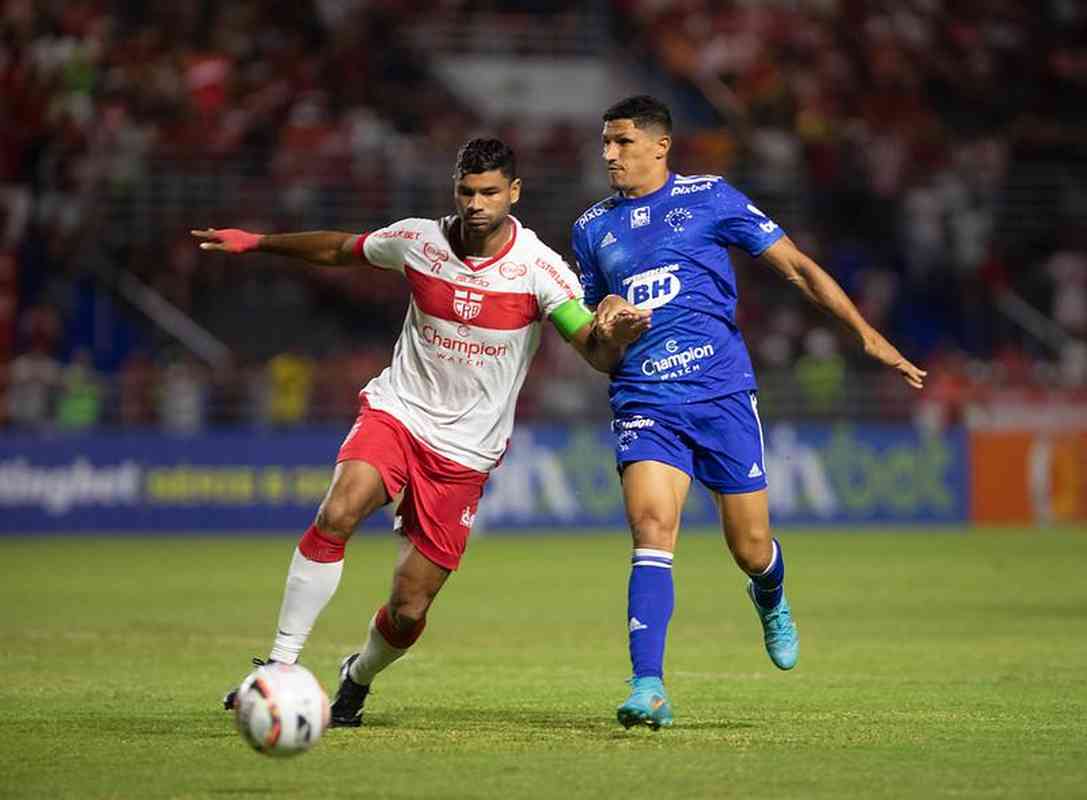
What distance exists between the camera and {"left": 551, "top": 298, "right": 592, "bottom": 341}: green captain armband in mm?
8531

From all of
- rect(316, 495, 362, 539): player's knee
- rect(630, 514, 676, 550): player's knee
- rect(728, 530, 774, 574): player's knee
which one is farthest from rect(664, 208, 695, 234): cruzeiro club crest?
rect(316, 495, 362, 539): player's knee

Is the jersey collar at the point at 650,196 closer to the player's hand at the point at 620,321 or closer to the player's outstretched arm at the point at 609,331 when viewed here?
the player's outstretched arm at the point at 609,331

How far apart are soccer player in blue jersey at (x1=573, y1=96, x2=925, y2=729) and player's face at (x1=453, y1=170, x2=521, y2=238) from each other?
0.66m

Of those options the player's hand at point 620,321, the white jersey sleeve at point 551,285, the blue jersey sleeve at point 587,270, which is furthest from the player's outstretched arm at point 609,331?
the blue jersey sleeve at point 587,270

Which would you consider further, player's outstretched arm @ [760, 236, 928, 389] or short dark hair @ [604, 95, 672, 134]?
short dark hair @ [604, 95, 672, 134]

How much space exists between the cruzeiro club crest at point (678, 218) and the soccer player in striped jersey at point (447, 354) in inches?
22.0

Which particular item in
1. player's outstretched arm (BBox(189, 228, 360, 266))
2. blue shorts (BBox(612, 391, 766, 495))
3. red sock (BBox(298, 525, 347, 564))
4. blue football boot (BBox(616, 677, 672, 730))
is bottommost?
blue football boot (BBox(616, 677, 672, 730))

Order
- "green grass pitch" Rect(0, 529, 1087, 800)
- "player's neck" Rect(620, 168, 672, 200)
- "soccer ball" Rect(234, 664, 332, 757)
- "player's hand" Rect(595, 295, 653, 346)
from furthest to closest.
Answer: "player's neck" Rect(620, 168, 672, 200) → "player's hand" Rect(595, 295, 653, 346) → "soccer ball" Rect(234, 664, 332, 757) → "green grass pitch" Rect(0, 529, 1087, 800)

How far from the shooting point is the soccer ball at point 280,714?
23.3ft

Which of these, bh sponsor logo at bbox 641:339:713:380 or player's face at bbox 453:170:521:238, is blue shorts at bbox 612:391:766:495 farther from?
player's face at bbox 453:170:521:238

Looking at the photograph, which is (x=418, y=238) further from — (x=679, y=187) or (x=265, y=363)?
(x=265, y=363)

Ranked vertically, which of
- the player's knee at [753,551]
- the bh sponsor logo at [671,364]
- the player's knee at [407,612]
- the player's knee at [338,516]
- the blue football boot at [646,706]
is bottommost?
the blue football boot at [646,706]

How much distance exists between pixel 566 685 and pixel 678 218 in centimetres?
294

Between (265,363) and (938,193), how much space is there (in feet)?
35.1
